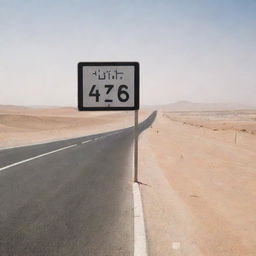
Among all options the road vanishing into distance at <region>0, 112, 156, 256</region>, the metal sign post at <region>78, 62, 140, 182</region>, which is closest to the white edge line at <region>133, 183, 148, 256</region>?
the road vanishing into distance at <region>0, 112, 156, 256</region>

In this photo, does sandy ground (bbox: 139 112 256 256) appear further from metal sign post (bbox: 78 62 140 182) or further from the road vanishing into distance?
metal sign post (bbox: 78 62 140 182)

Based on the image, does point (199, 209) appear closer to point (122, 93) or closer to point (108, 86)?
point (122, 93)

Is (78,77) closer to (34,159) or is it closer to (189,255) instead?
(189,255)

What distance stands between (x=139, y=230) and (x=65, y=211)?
1875 mm

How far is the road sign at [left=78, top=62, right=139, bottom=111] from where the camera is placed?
10.1 meters

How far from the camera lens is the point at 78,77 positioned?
1006 cm

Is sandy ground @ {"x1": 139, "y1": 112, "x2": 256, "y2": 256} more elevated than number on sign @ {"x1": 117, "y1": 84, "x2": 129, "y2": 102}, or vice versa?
number on sign @ {"x1": 117, "y1": 84, "x2": 129, "y2": 102}

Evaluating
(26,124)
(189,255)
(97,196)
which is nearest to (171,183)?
(97,196)

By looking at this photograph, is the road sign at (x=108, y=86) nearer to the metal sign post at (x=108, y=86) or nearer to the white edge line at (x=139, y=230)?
the metal sign post at (x=108, y=86)

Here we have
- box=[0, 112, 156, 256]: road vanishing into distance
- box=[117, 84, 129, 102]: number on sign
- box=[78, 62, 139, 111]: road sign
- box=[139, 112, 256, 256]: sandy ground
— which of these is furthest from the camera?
box=[117, 84, 129, 102]: number on sign

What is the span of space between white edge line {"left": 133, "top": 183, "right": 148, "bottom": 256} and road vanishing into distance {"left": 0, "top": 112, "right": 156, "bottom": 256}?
9cm

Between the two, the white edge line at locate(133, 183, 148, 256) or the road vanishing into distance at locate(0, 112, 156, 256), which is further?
the road vanishing into distance at locate(0, 112, 156, 256)

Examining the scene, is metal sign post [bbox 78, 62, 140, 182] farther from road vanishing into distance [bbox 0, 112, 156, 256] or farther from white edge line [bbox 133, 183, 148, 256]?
white edge line [bbox 133, 183, 148, 256]

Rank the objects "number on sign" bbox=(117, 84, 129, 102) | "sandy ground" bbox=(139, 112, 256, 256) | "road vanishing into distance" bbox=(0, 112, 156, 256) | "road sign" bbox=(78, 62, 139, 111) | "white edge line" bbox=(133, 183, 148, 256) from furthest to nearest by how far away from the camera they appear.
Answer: "number on sign" bbox=(117, 84, 129, 102)
"road sign" bbox=(78, 62, 139, 111)
"sandy ground" bbox=(139, 112, 256, 256)
"road vanishing into distance" bbox=(0, 112, 156, 256)
"white edge line" bbox=(133, 183, 148, 256)
